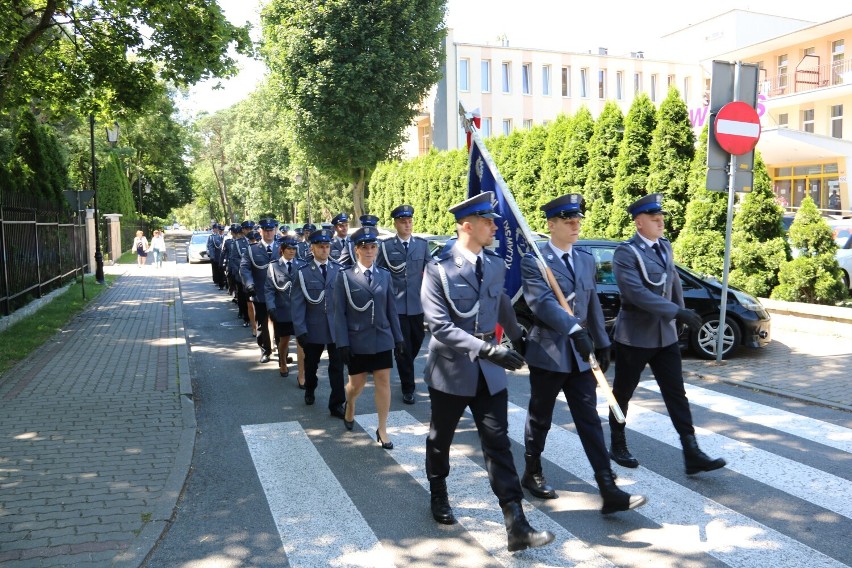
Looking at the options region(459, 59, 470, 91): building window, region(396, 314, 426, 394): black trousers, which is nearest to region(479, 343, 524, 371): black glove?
region(396, 314, 426, 394): black trousers

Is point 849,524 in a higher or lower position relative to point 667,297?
lower

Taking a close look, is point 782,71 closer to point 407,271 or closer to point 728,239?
point 728,239

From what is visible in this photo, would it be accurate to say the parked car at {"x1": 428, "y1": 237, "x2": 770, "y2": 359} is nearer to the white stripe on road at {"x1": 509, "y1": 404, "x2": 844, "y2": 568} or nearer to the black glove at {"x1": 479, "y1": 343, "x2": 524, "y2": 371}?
the white stripe on road at {"x1": 509, "y1": 404, "x2": 844, "y2": 568}

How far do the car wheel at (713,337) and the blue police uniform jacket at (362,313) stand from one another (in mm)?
5115

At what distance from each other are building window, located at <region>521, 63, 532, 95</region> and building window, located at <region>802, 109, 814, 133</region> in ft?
54.9

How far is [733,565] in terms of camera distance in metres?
3.96

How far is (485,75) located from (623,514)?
141 feet

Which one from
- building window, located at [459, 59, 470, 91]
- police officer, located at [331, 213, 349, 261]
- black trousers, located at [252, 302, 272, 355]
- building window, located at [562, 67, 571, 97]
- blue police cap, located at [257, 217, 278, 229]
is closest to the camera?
black trousers, located at [252, 302, 272, 355]

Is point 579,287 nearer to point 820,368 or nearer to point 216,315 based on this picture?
point 820,368

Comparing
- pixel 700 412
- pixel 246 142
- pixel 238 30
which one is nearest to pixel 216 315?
pixel 238 30

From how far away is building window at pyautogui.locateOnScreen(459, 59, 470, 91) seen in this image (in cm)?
4419

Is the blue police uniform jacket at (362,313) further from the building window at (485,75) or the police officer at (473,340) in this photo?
the building window at (485,75)

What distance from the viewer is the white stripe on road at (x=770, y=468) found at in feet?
16.1

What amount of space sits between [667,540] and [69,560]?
3.48 metres
